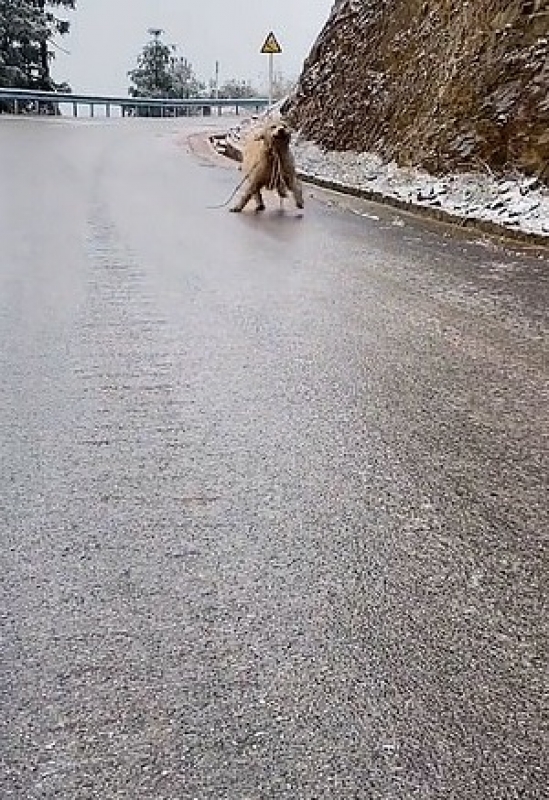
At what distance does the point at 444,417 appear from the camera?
4.55 metres

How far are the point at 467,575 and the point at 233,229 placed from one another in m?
7.97

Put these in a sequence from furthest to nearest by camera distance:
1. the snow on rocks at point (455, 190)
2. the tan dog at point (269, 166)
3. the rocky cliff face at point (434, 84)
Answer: the tan dog at point (269, 166) → the rocky cliff face at point (434, 84) → the snow on rocks at point (455, 190)

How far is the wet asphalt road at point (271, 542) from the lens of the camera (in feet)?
7.26

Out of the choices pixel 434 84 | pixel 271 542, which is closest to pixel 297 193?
pixel 434 84

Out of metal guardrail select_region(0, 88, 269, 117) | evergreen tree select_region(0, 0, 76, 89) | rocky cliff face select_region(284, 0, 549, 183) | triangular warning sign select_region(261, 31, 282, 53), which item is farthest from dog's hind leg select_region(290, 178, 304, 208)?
evergreen tree select_region(0, 0, 76, 89)

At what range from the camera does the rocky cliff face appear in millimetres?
11578

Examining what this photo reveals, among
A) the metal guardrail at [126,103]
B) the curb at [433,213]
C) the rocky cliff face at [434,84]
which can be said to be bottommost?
the metal guardrail at [126,103]

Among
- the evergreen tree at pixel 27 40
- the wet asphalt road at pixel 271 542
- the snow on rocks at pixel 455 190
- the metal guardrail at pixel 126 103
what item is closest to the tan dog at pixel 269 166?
the snow on rocks at pixel 455 190

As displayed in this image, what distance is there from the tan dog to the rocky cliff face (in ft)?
6.10

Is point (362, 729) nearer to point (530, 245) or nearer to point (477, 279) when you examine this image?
point (477, 279)

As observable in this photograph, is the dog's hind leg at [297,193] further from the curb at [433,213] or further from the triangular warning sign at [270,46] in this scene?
the triangular warning sign at [270,46]

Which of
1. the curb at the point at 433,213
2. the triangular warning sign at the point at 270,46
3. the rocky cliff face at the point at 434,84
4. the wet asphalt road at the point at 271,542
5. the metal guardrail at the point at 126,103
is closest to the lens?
the wet asphalt road at the point at 271,542

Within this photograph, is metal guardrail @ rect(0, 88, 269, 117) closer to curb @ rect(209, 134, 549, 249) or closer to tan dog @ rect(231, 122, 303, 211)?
curb @ rect(209, 134, 549, 249)

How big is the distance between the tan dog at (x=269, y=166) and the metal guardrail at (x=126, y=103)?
27.5 meters
